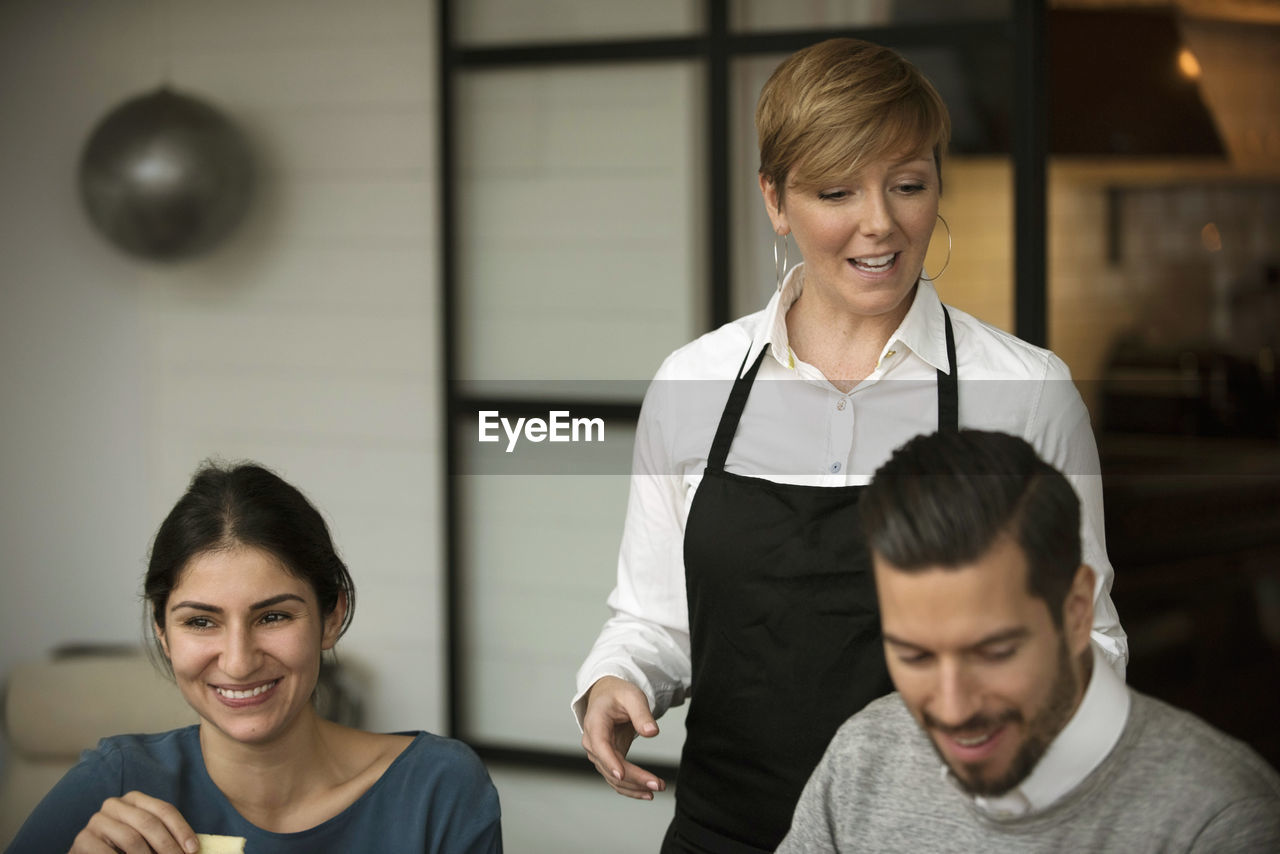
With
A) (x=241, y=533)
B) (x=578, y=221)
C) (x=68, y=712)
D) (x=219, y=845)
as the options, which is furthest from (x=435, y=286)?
(x=219, y=845)

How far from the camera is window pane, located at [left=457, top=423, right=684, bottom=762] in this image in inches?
124

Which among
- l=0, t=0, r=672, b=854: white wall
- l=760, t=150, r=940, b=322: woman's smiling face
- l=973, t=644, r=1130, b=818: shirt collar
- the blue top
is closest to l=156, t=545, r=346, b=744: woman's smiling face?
the blue top

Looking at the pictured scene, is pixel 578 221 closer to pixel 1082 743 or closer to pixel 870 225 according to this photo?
pixel 870 225

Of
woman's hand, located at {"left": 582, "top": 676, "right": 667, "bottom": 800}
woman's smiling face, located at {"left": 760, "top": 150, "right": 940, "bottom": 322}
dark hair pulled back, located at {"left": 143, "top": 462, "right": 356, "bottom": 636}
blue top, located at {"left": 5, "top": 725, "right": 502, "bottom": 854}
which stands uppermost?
woman's smiling face, located at {"left": 760, "top": 150, "right": 940, "bottom": 322}

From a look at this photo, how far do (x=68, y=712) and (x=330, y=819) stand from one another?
1.78 metres

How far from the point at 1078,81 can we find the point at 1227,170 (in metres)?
0.81

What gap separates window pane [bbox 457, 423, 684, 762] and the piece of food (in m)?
1.88

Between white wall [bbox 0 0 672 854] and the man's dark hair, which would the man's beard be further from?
white wall [bbox 0 0 672 854]

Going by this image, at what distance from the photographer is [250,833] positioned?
1.50 m

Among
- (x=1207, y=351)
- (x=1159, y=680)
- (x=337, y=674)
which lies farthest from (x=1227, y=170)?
(x=337, y=674)

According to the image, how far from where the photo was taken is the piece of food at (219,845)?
49.1 inches

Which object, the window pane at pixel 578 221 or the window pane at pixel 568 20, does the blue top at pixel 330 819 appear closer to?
the window pane at pixel 578 221

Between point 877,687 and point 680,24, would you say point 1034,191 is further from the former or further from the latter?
point 877,687

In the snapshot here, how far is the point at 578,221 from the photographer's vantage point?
3.07 metres
